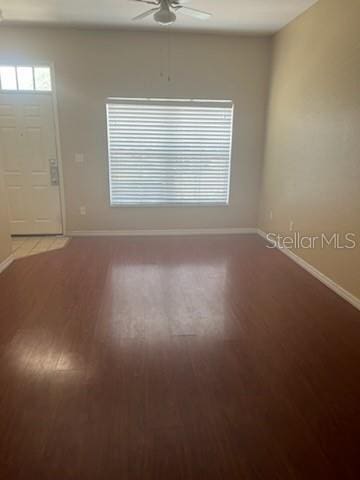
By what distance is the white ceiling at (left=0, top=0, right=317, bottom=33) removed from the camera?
384 cm

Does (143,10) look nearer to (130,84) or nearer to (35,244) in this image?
(130,84)

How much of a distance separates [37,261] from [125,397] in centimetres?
285

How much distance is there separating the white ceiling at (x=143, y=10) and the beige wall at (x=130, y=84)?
11.4 inches

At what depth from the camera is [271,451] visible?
1.74 metres

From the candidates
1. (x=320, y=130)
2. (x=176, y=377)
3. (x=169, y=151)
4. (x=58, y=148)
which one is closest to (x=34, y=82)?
(x=58, y=148)

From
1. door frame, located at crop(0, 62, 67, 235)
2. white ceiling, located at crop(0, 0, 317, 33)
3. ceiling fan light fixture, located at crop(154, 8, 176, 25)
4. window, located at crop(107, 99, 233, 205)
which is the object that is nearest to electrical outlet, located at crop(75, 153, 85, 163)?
door frame, located at crop(0, 62, 67, 235)

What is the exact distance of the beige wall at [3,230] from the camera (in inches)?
162

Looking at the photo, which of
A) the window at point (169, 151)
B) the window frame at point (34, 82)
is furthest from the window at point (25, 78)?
the window at point (169, 151)

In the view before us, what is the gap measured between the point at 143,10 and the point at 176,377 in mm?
4013

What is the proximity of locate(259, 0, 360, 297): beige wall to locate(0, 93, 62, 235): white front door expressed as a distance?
3.36 meters

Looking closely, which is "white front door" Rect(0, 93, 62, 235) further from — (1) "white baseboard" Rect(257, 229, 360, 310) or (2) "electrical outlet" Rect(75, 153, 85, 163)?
(1) "white baseboard" Rect(257, 229, 360, 310)

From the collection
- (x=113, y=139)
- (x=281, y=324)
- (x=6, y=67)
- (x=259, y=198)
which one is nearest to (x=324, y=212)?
(x=281, y=324)

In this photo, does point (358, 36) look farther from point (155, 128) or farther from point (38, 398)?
point (38, 398)

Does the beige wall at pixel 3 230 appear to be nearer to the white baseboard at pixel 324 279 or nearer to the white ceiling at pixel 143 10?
the white ceiling at pixel 143 10
